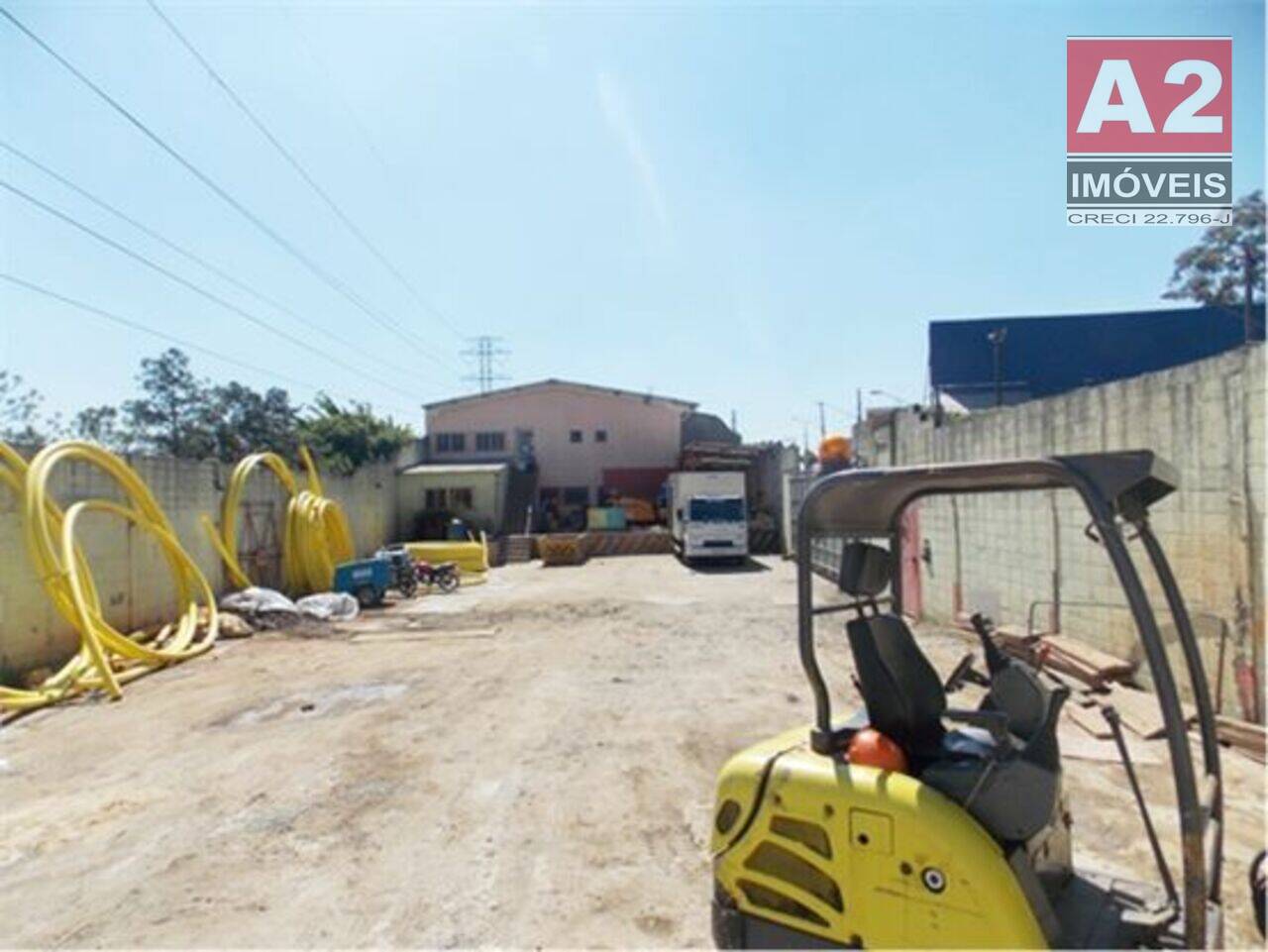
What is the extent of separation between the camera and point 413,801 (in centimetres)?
560

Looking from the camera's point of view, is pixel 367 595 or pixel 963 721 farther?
pixel 367 595

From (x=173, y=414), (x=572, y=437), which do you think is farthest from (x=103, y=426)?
(x=572, y=437)

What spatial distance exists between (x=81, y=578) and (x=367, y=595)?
6655 millimetres

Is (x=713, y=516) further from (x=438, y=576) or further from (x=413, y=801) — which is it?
(x=413, y=801)

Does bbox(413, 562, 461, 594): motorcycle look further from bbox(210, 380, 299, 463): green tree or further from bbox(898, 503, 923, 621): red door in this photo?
bbox(210, 380, 299, 463): green tree

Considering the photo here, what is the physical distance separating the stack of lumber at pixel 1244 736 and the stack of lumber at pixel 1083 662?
135 centimetres

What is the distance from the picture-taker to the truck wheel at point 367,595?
16.7 m

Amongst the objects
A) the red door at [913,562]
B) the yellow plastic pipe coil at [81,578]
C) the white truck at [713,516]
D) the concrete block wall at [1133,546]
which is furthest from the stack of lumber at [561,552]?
the concrete block wall at [1133,546]

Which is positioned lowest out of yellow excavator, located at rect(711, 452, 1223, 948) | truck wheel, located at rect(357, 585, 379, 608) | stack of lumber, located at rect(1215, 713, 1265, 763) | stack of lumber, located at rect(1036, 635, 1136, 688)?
truck wheel, located at rect(357, 585, 379, 608)

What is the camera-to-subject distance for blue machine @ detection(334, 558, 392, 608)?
16.7 meters

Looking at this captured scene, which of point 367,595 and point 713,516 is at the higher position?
point 713,516

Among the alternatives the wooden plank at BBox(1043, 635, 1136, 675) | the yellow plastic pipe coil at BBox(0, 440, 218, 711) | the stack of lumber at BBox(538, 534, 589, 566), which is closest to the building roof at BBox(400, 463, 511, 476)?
the stack of lumber at BBox(538, 534, 589, 566)

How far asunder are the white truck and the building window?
579 inches

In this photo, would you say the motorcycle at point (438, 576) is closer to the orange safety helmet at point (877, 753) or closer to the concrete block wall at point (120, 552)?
the concrete block wall at point (120, 552)
